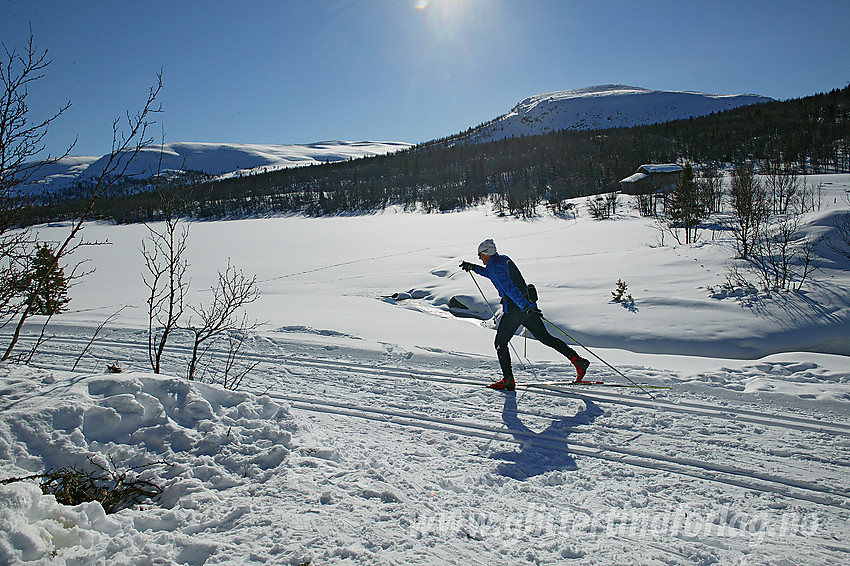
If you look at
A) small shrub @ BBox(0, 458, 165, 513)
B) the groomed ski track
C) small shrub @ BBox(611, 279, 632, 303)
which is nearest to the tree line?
small shrub @ BBox(611, 279, 632, 303)

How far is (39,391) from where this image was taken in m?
3.12

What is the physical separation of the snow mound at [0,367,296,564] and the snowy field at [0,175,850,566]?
0.04ft

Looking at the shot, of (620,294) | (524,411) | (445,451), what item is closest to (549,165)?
(620,294)

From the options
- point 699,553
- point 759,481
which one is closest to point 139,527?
point 699,553

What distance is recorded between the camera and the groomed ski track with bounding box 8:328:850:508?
3.14 m

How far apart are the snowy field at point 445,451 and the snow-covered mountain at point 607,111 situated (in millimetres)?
106241

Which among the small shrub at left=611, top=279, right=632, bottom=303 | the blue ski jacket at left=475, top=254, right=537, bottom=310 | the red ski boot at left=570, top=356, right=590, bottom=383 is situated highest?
the blue ski jacket at left=475, top=254, right=537, bottom=310

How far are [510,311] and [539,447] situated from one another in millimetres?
1709

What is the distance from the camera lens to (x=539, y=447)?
3602mm

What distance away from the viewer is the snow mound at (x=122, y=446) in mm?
2068

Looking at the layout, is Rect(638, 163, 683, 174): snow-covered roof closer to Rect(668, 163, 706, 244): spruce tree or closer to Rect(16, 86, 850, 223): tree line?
Rect(16, 86, 850, 223): tree line

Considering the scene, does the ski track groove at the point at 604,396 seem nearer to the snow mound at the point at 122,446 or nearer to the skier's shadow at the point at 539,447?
the skier's shadow at the point at 539,447

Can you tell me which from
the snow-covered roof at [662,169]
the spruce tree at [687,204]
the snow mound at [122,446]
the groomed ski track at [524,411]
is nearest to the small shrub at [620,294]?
the groomed ski track at [524,411]

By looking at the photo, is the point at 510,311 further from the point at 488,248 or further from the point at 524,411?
the point at 524,411
